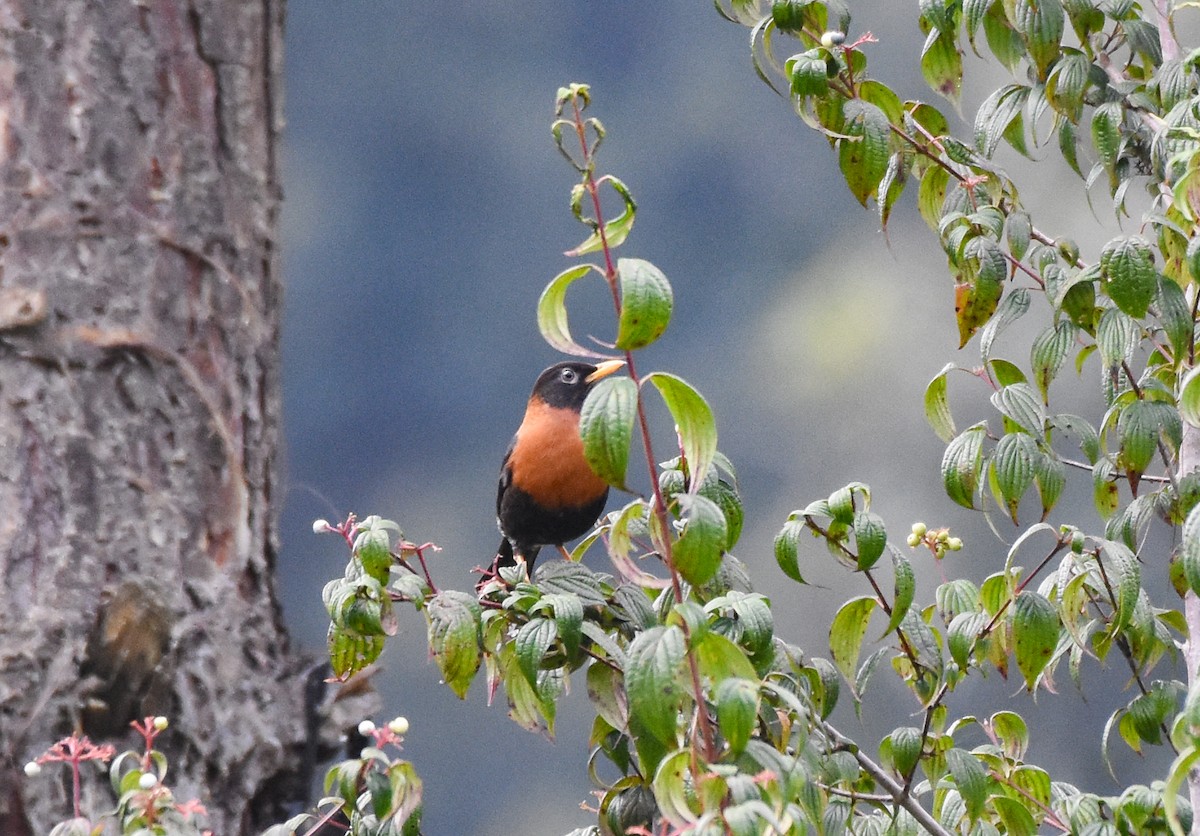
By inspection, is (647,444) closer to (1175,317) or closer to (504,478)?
(1175,317)

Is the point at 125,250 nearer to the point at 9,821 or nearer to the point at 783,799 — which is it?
the point at 9,821

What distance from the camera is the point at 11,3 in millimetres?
1715

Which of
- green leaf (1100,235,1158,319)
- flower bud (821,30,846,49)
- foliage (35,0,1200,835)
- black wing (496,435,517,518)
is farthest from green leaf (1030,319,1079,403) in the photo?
black wing (496,435,517,518)

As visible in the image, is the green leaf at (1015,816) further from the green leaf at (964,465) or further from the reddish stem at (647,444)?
the reddish stem at (647,444)

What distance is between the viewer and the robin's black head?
7.47ft

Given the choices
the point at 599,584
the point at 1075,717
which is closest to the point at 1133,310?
the point at 599,584

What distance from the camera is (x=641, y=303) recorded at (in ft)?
2.60

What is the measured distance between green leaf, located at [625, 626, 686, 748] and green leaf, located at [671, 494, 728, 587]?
0.17 feet

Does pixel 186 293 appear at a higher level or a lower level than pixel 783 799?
higher

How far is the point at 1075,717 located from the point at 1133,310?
7.53 ft

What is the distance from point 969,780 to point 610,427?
1.95ft

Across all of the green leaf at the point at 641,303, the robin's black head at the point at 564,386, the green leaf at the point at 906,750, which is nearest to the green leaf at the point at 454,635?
the green leaf at the point at 641,303

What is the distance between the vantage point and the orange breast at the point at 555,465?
219 centimetres

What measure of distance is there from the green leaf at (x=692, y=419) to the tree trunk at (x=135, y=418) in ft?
3.46
